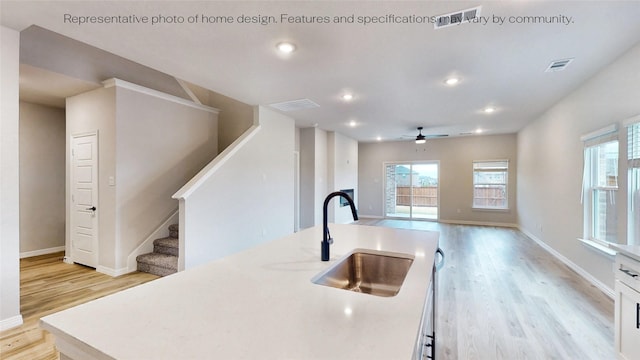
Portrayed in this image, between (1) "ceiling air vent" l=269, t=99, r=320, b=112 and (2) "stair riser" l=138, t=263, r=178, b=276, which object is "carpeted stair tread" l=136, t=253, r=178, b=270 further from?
(1) "ceiling air vent" l=269, t=99, r=320, b=112

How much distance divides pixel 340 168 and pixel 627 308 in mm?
6379

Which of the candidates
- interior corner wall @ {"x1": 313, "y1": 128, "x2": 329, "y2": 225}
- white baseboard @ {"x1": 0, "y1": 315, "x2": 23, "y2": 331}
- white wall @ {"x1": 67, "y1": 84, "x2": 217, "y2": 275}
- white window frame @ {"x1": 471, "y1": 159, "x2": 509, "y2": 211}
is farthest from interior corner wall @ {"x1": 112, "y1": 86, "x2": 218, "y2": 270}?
white window frame @ {"x1": 471, "y1": 159, "x2": 509, "y2": 211}

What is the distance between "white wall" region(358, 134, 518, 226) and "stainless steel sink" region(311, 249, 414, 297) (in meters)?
7.73

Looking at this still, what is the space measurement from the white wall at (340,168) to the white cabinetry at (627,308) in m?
5.54

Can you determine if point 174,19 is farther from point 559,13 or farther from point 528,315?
point 528,315

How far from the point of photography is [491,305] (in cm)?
289

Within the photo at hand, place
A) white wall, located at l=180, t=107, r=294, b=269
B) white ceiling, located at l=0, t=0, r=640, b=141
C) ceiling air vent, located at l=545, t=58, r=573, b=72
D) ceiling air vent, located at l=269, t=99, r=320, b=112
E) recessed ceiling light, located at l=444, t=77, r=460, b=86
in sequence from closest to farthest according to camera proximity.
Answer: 1. white ceiling, located at l=0, t=0, r=640, b=141
2. ceiling air vent, located at l=545, t=58, r=573, b=72
3. recessed ceiling light, located at l=444, t=77, r=460, b=86
4. white wall, located at l=180, t=107, r=294, b=269
5. ceiling air vent, located at l=269, t=99, r=320, b=112

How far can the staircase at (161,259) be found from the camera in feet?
12.2

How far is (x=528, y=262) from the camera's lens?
439cm

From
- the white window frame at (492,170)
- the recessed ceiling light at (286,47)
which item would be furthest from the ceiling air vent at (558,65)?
the white window frame at (492,170)

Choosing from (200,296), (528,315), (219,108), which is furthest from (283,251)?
(219,108)

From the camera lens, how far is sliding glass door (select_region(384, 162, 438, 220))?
8.80 m

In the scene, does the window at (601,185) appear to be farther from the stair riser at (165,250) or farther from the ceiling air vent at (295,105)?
the stair riser at (165,250)

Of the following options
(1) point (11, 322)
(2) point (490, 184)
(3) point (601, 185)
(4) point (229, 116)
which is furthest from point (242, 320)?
(2) point (490, 184)
